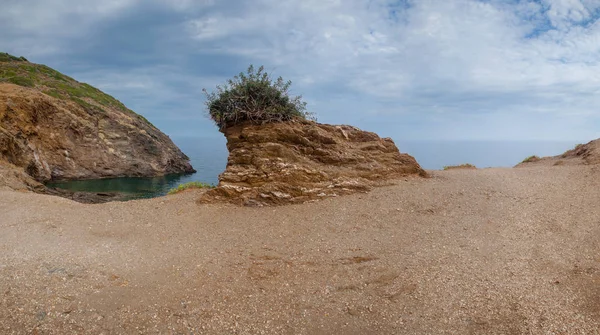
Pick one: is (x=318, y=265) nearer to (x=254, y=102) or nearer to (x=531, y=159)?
(x=254, y=102)

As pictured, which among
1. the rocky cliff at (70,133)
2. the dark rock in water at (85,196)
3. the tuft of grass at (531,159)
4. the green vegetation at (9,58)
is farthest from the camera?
the green vegetation at (9,58)

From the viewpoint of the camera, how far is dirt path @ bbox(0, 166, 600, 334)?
6.11 metres

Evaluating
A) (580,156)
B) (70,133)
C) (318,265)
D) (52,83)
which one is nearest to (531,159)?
(580,156)

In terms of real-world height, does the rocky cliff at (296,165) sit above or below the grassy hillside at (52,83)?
below

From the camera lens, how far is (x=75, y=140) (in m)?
38.8

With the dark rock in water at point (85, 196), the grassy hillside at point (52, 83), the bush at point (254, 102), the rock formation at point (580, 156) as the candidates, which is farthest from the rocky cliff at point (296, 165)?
the grassy hillside at point (52, 83)

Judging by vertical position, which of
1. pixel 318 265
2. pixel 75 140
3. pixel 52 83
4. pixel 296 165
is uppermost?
pixel 52 83

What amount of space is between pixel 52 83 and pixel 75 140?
11.1 m

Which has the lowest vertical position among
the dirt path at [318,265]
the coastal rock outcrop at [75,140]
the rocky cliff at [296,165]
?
the dirt path at [318,265]

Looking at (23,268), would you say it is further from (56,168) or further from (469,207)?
(56,168)

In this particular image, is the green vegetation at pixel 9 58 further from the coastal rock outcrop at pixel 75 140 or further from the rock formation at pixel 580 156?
the rock formation at pixel 580 156

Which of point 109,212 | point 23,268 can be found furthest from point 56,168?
point 23,268

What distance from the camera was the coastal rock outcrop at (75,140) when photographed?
1193 inches

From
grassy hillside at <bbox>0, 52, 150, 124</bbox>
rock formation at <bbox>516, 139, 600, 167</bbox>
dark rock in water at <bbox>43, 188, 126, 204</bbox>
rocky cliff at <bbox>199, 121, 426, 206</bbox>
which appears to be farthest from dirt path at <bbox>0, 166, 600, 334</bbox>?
grassy hillside at <bbox>0, 52, 150, 124</bbox>
